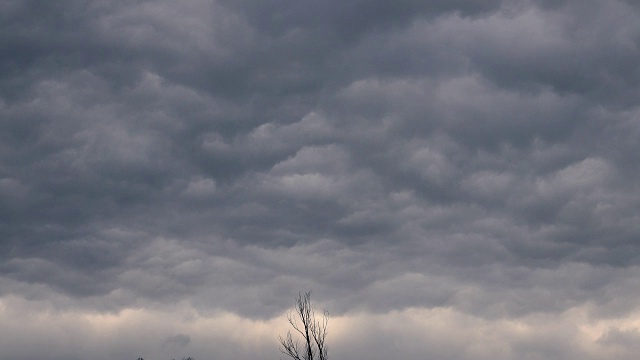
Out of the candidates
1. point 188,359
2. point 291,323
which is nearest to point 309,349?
point 291,323

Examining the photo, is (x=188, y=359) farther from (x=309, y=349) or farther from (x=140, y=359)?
(x=309, y=349)

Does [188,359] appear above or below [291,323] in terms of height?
above

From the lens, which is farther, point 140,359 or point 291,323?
point 140,359

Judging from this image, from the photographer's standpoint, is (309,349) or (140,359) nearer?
(309,349)

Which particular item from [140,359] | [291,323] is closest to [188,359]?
[140,359]

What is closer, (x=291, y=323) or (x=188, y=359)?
(x=291, y=323)

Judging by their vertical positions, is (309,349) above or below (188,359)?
below

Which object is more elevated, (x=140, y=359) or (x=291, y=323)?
(x=140, y=359)

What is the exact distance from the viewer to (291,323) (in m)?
58.0

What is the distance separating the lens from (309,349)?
183ft

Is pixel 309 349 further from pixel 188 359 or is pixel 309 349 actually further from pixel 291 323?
pixel 188 359

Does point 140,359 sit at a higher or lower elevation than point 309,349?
higher

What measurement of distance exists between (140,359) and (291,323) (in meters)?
107

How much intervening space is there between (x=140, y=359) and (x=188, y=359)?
9901 mm
